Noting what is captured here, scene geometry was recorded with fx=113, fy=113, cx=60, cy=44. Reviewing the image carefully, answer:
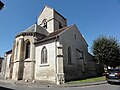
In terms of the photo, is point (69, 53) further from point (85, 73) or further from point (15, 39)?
point (15, 39)

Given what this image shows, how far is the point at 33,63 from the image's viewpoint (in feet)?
66.7

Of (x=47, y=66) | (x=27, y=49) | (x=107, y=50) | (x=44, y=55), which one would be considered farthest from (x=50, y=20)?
(x=107, y=50)

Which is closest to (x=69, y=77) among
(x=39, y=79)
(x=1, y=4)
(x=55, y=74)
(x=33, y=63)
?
(x=55, y=74)

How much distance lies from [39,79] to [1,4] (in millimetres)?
14716

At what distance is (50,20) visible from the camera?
97.3 feet

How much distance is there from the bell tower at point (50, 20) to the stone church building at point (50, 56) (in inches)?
244

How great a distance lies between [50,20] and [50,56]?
1400cm

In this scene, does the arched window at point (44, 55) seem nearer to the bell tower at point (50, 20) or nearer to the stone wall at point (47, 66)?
the stone wall at point (47, 66)

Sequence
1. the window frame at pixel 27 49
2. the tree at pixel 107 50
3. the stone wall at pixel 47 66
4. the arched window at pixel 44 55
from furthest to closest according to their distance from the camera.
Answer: the window frame at pixel 27 49 < the tree at pixel 107 50 < the arched window at pixel 44 55 < the stone wall at pixel 47 66

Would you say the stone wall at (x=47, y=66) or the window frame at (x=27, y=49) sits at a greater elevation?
the window frame at (x=27, y=49)

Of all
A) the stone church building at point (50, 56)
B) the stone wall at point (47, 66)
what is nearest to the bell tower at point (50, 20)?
the stone church building at point (50, 56)

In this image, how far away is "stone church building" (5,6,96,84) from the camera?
17.6 metres

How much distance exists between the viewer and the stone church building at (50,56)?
17625 millimetres

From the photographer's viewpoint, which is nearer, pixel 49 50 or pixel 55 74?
pixel 55 74
